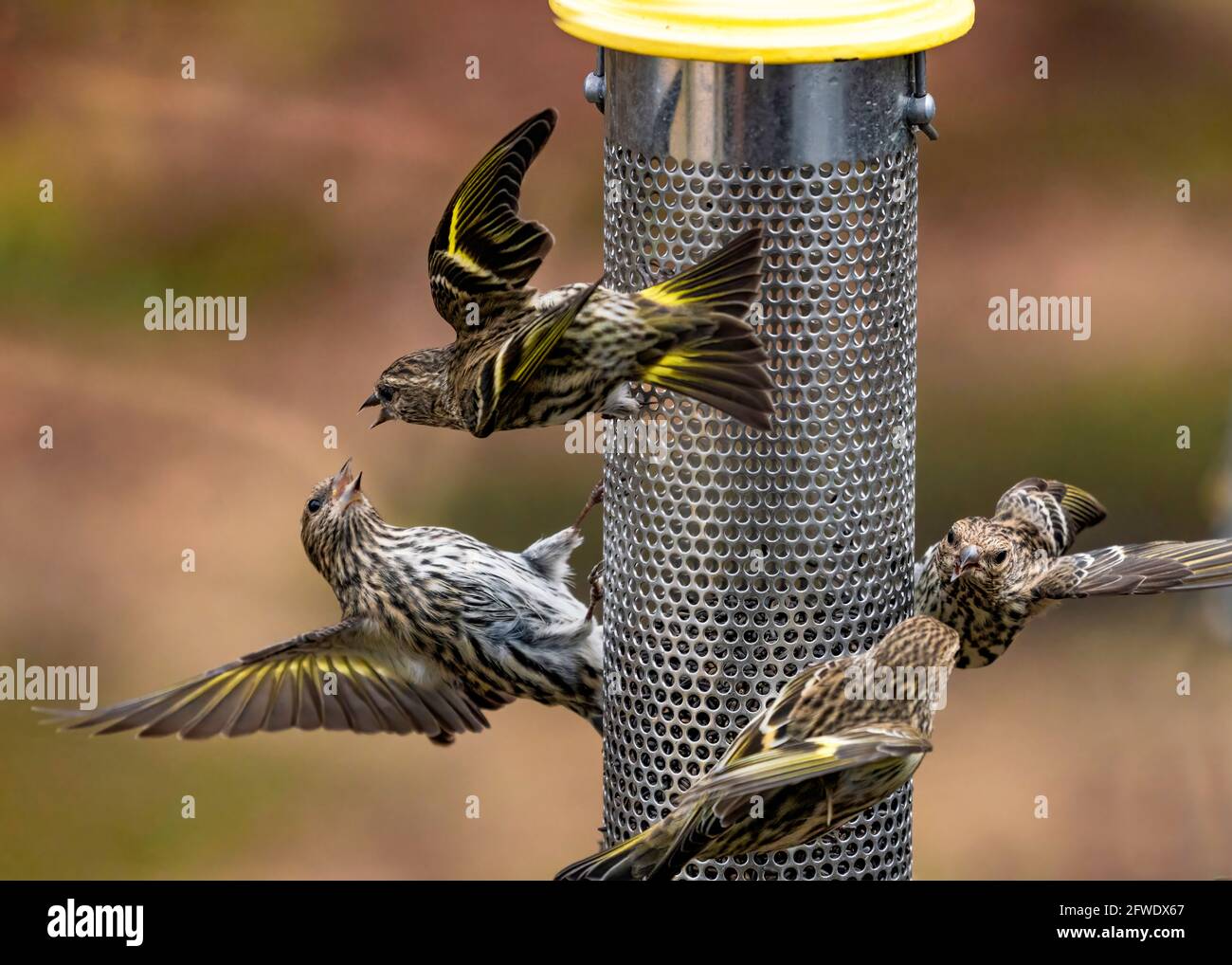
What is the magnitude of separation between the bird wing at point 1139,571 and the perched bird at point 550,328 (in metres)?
1.16

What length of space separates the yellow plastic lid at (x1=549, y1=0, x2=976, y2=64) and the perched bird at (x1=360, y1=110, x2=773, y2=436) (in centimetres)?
28

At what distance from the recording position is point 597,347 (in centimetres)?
496

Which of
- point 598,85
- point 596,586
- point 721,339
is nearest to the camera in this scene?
point 721,339

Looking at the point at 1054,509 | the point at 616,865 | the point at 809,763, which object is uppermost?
the point at 1054,509

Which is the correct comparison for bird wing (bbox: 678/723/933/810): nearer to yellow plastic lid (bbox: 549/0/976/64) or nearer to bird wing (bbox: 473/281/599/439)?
bird wing (bbox: 473/281/599/439)

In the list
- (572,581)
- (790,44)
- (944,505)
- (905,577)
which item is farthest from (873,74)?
(944,505)

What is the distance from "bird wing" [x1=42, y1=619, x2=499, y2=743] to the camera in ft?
17.9

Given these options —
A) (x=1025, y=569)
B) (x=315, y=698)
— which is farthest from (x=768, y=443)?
(x=315, y=698)

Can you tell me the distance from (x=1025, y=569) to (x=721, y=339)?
1369 mm

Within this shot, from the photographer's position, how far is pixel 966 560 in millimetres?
5582

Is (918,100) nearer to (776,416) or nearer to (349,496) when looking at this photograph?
(776,416)

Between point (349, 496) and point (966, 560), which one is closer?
point (966, 560)

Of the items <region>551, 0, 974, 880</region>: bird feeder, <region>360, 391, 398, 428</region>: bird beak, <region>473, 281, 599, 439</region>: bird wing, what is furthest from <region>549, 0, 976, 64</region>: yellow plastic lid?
<region>360, 391, 398, 428</region>: bird beak

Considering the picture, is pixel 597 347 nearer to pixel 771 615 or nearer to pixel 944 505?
pixel 771 615
